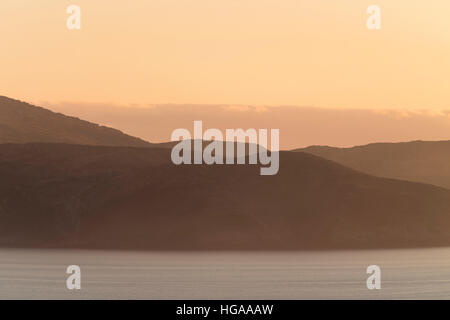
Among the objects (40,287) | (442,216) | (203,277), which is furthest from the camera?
(442,216)

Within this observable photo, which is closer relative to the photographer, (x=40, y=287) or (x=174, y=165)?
(x=40, y=287)

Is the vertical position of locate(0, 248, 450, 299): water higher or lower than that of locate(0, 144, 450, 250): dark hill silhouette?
lower

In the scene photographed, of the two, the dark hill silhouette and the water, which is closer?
the water
